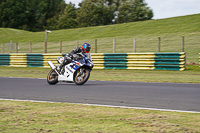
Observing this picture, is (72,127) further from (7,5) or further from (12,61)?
(7,5)

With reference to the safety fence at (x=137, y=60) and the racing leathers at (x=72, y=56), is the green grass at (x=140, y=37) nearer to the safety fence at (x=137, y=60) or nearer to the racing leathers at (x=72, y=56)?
the safety fence at (x=137, y=60)

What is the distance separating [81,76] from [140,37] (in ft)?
101

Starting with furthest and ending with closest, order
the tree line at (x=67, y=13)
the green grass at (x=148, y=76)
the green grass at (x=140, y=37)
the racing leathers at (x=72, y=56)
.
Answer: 1. the tree line at (x=67, y=13)
2. the green grass at (x=140, y=37)
3. the green grass at (x=148, y=76)
4. the racing leathers at (x=72, y=56)

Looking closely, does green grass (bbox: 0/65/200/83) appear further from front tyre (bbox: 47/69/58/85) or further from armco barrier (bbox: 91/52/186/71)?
front tyre (bbox: 47/69/58/85)

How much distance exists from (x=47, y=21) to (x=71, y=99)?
87988 millimetres

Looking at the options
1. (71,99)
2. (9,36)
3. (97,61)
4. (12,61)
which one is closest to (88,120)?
(71,99)

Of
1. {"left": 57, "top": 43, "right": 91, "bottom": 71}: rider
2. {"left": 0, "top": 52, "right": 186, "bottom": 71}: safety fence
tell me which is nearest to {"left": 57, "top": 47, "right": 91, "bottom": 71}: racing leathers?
{"left": 57, "top": 43, "right": 91, "bottom": 71}: rider

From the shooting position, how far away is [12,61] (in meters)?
28.0

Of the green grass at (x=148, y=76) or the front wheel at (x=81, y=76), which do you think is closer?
the front wheel at (x=81, y=76)

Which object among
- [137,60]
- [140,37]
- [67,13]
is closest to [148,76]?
[137,60]

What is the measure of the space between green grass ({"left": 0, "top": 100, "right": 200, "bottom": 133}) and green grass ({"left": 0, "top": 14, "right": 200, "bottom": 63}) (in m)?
20.5

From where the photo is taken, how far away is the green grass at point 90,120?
5.34m

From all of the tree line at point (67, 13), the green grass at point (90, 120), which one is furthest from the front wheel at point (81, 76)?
the tree line at point (67, 13)

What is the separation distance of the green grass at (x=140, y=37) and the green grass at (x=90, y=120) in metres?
20.5
